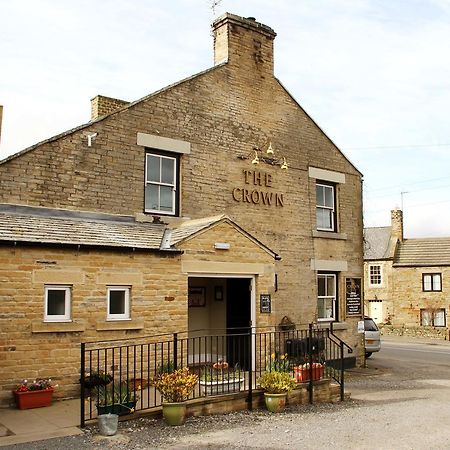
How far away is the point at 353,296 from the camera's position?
1770cm

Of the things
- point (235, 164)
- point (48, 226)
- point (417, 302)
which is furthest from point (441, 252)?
point (48, 226)

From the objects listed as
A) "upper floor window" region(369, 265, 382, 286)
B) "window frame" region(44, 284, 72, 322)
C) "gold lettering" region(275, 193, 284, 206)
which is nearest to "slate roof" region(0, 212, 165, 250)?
"window frame" region(44, 284, 72, 322)

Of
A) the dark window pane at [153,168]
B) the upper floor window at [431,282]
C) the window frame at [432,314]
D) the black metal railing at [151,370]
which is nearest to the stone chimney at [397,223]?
the upper floor window at [431,282]

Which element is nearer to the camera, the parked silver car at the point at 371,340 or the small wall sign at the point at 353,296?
the small wall sign at the point at 353,296

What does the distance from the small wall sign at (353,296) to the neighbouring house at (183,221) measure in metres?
0.05

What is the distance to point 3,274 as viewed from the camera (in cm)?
965

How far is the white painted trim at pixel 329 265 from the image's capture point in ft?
54.1

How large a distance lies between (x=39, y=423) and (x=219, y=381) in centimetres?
317

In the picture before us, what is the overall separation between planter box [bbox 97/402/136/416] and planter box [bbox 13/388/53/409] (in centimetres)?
149

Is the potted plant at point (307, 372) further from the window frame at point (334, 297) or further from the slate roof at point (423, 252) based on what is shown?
the slate roof at point (423, 252)

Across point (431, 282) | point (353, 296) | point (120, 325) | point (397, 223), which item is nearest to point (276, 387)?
point (120, 325)

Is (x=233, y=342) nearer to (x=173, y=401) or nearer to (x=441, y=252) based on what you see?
(x=173, y=401)

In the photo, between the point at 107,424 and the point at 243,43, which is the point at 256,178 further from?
the point at 107,424

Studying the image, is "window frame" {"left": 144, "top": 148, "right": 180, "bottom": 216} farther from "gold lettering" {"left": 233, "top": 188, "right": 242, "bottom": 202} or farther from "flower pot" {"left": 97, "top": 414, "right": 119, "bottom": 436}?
"flower pot" {"left": 97, "top": 414, "right": 119, "bottom": 436}
